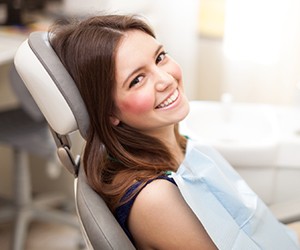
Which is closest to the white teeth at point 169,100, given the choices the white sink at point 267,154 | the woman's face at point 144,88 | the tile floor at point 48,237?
the woman's face at point 144,88

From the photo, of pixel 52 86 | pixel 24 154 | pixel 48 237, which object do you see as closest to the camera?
pixel 52 86

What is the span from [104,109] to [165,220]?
0.81 ft

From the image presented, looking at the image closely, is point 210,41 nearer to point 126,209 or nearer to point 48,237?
point 48,237

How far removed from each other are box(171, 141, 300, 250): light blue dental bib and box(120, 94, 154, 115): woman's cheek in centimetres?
14

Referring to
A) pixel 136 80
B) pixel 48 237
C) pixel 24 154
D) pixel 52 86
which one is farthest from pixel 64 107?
pixel 48 237

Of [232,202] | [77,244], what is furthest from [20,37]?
[232,202]

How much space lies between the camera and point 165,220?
110 centimetres

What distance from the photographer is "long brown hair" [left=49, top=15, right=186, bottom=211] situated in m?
1.13

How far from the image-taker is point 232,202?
47.6 inches

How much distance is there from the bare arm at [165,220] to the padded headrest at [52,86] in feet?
0.62

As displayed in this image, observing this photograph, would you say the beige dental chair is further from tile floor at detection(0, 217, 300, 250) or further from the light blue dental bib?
the light blue dental bib

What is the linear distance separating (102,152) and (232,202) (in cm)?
29

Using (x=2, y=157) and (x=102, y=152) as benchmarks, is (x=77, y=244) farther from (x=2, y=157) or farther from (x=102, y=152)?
(x=102, y=152)

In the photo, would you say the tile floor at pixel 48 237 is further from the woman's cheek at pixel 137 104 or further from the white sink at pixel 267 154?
the woman's cheek at pixel 137 104
